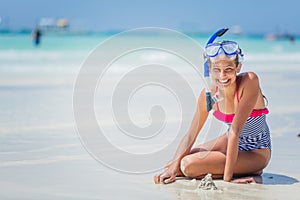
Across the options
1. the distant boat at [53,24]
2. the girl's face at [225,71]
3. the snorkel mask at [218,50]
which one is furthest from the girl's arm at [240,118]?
the distant boat at [53,24]

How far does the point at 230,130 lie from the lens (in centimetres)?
512

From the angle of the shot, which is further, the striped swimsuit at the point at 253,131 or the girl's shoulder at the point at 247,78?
the striped swimsuit at the point at 253,131

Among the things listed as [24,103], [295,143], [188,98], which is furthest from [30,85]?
[295,143]

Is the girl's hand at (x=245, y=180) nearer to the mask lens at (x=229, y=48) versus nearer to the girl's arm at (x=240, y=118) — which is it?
the girl's arm at (x=240, y=118)

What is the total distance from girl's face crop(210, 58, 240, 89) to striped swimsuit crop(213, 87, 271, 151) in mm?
299

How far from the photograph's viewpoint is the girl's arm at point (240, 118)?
5.09 metres

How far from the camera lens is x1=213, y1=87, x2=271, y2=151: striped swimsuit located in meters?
5.35

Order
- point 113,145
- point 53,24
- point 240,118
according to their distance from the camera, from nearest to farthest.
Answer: point 240,118 → point 113,145 → point 53,24

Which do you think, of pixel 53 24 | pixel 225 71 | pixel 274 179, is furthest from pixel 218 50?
pixel 53 24

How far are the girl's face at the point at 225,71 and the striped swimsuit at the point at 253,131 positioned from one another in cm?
30

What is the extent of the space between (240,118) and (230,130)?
125 mm

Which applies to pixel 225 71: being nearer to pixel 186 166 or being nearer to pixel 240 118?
pixel 240 118

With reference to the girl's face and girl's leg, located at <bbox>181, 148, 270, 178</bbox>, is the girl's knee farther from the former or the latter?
the girl's face

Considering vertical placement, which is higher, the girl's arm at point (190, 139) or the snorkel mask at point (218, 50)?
the snorkel mask at point (218, 50)
